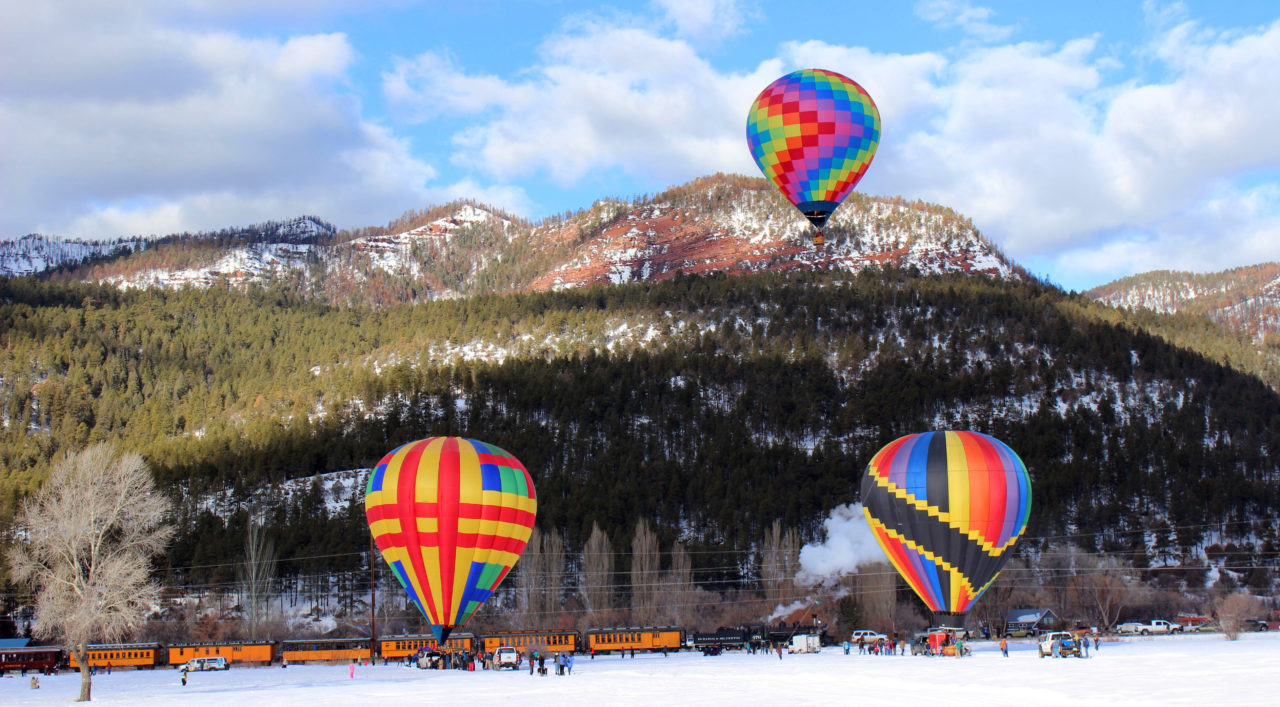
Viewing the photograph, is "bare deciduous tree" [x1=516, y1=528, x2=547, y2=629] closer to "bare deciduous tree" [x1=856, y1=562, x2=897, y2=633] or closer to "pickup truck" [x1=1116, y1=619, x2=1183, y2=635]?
"bare deciduous tree" [x1=856, y1=562, x2=897, y2=633]

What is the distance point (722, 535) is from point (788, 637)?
37140mm

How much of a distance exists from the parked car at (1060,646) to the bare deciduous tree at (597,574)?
41.7 meters

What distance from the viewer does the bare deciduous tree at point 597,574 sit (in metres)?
89.2

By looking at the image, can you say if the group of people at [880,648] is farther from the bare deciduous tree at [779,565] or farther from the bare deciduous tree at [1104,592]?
the bare deciduous tree at [779,565]

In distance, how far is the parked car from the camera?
49.7 metres

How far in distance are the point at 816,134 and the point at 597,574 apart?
52238 millimetres

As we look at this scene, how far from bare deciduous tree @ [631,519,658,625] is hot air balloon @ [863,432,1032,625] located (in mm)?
39344

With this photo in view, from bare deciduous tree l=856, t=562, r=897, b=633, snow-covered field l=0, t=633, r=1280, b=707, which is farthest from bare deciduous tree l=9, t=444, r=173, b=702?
bare deciduous tree l=856, t=562, r=897, b=633

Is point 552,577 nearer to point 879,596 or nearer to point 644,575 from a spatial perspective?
point 644,575

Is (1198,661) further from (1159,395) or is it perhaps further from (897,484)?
(1159,395)

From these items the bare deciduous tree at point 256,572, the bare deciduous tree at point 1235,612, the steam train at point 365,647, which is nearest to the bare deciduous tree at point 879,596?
the steam train at point 365,647

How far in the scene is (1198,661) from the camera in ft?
143

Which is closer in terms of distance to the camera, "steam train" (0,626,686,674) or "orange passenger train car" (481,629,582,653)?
"steam train" (0,626,686,674)

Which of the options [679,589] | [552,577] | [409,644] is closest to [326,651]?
[409,644]
